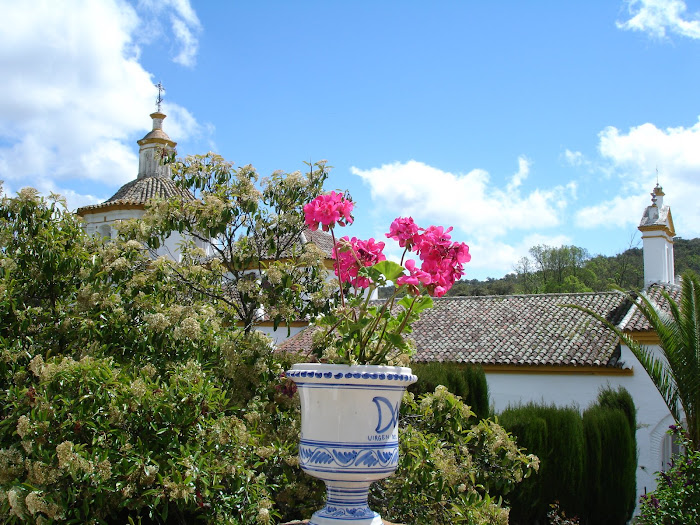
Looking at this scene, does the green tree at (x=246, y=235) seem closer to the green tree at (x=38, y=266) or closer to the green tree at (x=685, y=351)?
the green tree at (x=38, y=266)

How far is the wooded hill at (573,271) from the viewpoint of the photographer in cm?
3947

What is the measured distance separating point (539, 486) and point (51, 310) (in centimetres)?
782

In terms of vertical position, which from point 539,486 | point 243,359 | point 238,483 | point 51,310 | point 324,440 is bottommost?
point 539,486

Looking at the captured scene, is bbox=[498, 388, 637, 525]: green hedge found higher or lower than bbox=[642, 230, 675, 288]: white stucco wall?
lower

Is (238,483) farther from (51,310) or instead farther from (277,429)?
(51,310)

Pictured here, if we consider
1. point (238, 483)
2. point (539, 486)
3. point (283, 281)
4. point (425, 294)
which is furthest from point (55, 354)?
point (539, 486)

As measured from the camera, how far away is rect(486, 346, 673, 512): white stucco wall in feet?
44.5

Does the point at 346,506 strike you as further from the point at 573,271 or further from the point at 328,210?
the point at 573,271

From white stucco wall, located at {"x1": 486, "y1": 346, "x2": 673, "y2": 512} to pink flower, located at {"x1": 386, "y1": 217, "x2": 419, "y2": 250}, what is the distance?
10346mm

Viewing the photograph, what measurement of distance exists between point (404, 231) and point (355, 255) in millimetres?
349

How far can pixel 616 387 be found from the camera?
14250 mm

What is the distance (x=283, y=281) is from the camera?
4.38m

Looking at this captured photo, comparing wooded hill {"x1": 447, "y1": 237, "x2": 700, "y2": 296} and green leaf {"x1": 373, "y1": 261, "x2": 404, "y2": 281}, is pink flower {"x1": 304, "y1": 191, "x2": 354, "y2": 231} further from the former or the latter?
wooded hill {"x1": 447, "y1": 237, "x2": 700, "y2": 296}

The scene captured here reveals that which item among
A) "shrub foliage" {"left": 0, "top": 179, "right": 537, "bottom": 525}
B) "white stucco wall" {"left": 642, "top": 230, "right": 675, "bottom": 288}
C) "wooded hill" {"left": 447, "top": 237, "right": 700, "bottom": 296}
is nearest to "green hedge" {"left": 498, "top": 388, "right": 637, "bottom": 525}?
"shrub foliage" {"left": 0, "top": 179, "right": 537, "bottom": 525}
